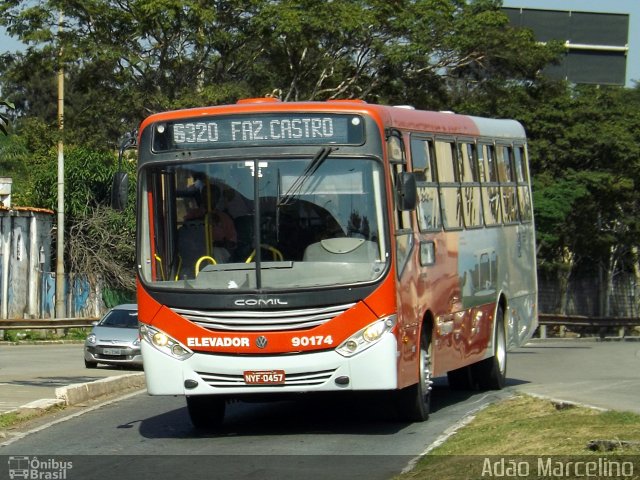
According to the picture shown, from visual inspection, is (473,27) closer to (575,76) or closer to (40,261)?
(40,261)

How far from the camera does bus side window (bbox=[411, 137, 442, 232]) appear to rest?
13.1 metres

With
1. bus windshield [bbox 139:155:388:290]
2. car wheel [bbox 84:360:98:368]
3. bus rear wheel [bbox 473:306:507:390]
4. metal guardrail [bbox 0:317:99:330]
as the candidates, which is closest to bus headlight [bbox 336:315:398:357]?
bus windshield [bbox 139:155:388:290]

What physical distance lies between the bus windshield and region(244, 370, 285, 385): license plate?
0.78 metres

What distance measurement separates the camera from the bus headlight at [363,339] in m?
11.4

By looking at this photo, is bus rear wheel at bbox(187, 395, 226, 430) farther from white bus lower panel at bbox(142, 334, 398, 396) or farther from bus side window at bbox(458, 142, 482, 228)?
bus side window at bbox(458, 142, 482, 228)

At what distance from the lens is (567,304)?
4875 centimetres

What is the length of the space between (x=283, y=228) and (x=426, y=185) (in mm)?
Result: 2429

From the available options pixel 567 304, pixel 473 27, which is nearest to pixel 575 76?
pixel 567 304

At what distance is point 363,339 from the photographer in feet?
37.4

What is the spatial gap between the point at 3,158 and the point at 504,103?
28646 millimetres

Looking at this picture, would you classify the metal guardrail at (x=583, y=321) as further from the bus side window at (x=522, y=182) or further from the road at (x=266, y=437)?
the road at (x=266, y=437)

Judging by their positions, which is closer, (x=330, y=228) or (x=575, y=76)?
(x=330, y=228)

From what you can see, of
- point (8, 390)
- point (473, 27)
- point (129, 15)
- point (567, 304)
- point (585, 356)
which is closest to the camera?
point (8, 390)

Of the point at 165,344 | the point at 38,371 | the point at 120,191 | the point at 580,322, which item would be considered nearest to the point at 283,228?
the point at 165,344
